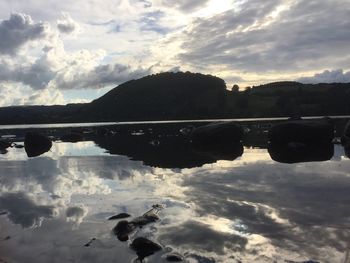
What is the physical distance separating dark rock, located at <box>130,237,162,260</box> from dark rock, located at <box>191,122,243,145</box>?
3562 centimetres

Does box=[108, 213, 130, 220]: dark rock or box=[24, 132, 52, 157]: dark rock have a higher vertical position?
box=[24, 132, 52, 157]: dark rock

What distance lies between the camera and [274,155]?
112 feet

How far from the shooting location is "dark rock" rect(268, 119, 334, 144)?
42.6m

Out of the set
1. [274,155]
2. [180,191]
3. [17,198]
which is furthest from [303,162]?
[17,198]

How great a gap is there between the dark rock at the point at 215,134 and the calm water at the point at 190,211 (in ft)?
57.0

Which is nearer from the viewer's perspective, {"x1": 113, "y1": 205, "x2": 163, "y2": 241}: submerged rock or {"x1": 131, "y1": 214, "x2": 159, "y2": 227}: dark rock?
{"x1": 113, "y1": 205, "x2": 163, "y2": 241}: submerged rock

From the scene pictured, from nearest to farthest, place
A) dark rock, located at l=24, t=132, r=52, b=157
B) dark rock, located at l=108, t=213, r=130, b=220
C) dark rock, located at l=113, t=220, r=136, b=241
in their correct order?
dark rock, located at l=113, t=220, r=136, b=241 → dark rock, located at l=108, t=213, r=130, b=220 → dark rock, located at l=24, t=132, r=52, b=157

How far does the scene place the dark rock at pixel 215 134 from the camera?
47.3 m

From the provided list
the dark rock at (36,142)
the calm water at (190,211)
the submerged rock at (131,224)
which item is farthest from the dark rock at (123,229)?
the dark rock at (36,142)

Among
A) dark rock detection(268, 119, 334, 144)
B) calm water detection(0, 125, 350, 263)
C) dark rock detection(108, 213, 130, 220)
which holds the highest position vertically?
dark rock detection(268, 119, 334, 144)

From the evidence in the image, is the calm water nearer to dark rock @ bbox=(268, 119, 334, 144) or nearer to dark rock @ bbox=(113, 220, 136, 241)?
dark rock @ bbox=(113, 220, 136, 241)

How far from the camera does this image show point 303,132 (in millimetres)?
42500

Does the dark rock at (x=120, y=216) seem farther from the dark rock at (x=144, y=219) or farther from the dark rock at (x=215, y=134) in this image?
the dark rock at (x=215, y=134)

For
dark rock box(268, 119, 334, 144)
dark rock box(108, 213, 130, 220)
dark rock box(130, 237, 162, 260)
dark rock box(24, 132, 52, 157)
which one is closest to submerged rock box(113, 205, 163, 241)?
dark rock box(108, 213, 130, 220)
